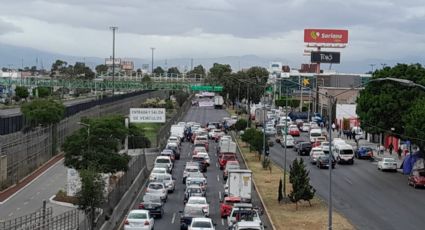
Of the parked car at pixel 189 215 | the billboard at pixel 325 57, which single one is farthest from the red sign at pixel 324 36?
the parked car at pixel 189 215

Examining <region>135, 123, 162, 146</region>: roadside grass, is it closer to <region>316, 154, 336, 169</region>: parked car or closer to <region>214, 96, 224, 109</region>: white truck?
<region>316, 154, 336, 169</region>: parked car

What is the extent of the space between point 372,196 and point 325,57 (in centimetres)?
11076

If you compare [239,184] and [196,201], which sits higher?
[239,184]

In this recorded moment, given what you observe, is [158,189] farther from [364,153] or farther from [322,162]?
[364,153]

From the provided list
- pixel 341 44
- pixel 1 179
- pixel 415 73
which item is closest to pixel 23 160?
pixel 1 179

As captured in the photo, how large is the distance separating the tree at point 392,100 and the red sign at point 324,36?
93713mm

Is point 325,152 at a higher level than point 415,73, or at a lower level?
lower

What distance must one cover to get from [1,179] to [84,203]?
54.1 feet

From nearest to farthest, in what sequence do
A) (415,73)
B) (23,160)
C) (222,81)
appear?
(23,160) < (415,73) < (222,81)

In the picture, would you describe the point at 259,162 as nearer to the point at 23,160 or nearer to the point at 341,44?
the point at 23,160

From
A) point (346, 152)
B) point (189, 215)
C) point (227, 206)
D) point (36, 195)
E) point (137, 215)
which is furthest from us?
point (346, 152)

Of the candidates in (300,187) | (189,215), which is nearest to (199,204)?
(189,215)

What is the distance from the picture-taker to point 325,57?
158250mm

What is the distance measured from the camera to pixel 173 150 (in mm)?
75375
